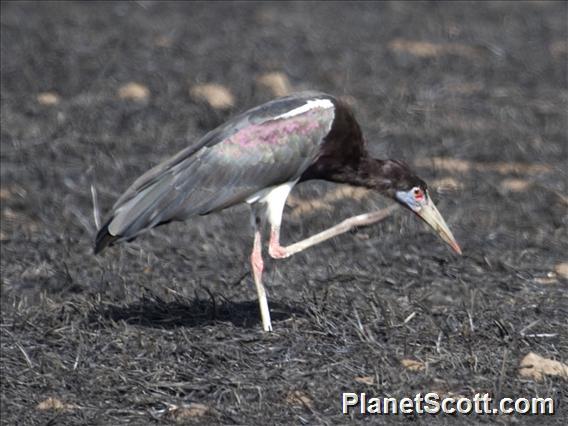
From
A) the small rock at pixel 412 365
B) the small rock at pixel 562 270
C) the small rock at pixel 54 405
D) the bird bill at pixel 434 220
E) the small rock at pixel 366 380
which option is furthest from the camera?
the small rock at pixel 562 270

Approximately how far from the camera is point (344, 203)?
9.06 meters

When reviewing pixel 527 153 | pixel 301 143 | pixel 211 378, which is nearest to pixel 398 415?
pixel 211 378

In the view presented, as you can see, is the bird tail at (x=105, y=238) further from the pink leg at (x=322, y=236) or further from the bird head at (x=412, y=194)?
the bird head at (x=412, y=194)

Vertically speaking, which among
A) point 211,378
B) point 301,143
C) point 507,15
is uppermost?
point 301,143

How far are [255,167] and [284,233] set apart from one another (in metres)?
1.47

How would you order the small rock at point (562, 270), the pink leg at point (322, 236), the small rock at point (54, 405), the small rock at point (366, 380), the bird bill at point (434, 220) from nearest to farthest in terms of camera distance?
the small rock at point (54, 405) → the small rock at point (366, 380) → the pink leg at point (322, 236) → the bird bill at point (434, 220) → the small rock at point (562, 270)

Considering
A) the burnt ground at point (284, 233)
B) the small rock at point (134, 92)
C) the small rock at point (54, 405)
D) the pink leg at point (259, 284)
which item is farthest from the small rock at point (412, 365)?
the small rock at point (134, 92)

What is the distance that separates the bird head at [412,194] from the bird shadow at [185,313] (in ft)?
2.49

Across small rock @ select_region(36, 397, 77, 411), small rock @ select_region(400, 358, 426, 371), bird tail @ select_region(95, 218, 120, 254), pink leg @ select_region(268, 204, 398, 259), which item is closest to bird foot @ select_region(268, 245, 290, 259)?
pink leg @ select_region(268, 204, 398, 259)

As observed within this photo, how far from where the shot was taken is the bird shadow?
23.0ft

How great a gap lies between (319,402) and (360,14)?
27.6 ft

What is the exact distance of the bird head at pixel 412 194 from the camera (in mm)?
7406

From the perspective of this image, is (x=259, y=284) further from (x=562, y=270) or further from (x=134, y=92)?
(x=134, y=92)

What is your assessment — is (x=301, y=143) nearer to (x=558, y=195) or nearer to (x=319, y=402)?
(x=319, y=402)
